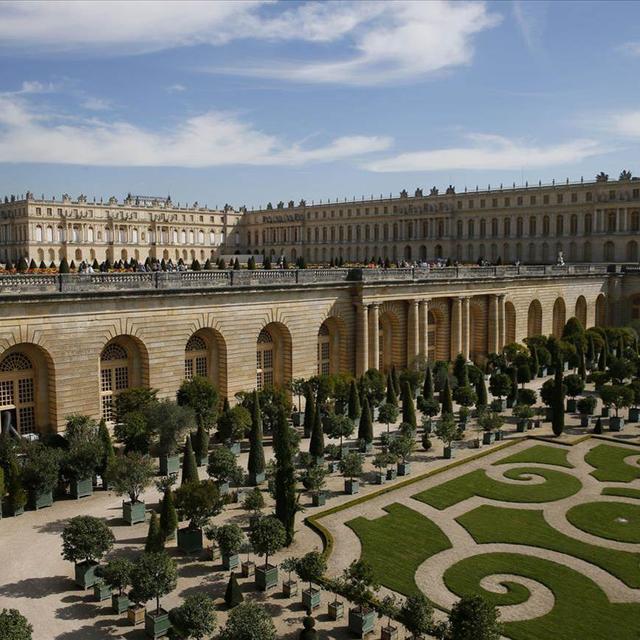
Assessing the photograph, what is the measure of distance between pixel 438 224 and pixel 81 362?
295 feet

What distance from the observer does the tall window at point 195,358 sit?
36.2 meters

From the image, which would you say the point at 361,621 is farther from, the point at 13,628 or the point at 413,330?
the point at 413,330

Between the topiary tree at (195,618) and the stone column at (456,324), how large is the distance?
38018 mm

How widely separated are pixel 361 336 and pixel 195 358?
1175 centimetres

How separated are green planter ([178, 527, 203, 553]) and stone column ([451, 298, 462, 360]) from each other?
33.5 m

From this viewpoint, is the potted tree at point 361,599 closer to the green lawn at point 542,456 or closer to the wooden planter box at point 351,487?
the wooden planter box at point 351,487

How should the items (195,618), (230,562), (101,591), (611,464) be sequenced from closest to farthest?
(195,618), (101,591), (230,562), (611,464)

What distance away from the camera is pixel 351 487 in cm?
2595

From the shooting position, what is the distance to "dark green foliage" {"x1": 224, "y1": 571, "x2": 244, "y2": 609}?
17.7 m

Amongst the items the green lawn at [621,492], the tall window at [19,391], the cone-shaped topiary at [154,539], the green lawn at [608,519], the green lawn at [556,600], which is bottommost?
the green lawn at [556,600]

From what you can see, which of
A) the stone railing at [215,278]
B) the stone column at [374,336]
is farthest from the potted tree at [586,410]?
the stone railing at [215,278]

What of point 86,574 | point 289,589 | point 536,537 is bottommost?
point 536,537

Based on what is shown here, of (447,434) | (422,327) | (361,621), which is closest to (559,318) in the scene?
(422,327)

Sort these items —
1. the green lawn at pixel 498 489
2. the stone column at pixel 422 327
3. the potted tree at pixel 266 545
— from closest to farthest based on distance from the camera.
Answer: the potted tree at pixel 266 545, the green lawn at pixel 498 489, the stone column at pixel 422 327
